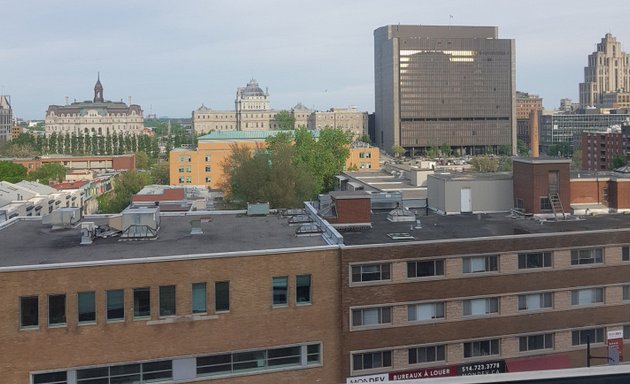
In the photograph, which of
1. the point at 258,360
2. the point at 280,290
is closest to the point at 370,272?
the point at 280,290

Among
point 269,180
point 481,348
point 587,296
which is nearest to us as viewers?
point 481,348

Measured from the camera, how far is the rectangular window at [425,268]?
95.5 feet

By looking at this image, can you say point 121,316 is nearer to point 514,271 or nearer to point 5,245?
point 5,245

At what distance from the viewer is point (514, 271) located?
30312 mm

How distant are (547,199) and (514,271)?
31.9ft

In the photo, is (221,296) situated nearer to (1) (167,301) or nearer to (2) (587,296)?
(1) (167,301)

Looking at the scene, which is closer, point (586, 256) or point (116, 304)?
point (116, 304)

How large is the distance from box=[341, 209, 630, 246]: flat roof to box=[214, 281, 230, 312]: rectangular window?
5.99 meters

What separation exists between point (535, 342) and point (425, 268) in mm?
6491

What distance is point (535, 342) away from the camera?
3047 cm

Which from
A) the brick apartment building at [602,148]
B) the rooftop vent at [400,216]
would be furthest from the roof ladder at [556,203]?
the brick apartment building at [602,148]

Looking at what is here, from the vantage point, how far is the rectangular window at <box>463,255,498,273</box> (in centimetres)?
2984

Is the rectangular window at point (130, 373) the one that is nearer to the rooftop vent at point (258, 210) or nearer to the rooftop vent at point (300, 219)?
the rooftop vent at point (300, 219)

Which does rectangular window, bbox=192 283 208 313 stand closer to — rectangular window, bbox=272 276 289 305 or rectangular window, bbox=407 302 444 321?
rectangular window, bbox=272 276 289 305
